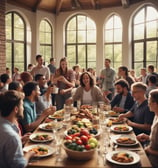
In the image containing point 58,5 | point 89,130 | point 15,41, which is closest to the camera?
point 89,130

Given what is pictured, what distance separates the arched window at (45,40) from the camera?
921 centimetres

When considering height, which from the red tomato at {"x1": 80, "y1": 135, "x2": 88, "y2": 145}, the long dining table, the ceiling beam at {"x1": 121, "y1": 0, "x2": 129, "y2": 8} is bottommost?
the long dining table

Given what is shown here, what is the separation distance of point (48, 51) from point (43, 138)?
747cm

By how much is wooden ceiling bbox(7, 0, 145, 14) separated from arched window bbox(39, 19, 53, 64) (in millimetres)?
561

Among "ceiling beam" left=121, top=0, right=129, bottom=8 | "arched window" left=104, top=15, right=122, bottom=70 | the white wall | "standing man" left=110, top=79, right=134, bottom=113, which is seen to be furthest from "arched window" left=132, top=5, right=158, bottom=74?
"standing man" left=110, top=79, right=134, bottom=113

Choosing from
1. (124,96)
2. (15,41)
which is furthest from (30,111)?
(15,41)

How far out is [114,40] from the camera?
903 centimetres

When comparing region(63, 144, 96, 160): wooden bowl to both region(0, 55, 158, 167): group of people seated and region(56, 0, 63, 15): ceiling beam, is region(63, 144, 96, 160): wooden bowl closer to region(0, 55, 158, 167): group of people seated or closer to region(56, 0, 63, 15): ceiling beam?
region(0, 55, 158, 167): group of people seated

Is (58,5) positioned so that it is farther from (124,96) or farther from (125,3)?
(124,96)

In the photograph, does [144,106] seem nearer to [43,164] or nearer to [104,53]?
[43,164]

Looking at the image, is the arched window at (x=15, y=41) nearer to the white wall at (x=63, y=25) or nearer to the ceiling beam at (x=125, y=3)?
the white wall at (x=63, y=25)

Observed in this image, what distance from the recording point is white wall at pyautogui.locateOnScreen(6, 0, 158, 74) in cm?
848

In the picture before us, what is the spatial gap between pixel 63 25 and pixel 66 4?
0.78m

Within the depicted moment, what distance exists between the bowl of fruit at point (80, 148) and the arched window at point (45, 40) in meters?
7.61
